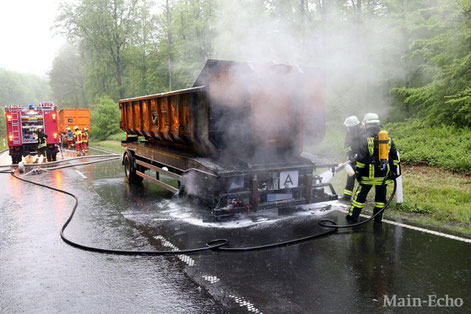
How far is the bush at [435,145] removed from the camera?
819 cm

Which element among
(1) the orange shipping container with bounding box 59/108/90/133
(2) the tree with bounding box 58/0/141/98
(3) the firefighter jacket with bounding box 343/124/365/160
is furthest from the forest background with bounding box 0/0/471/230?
(2) the tree with bounding box 58/0/141/98

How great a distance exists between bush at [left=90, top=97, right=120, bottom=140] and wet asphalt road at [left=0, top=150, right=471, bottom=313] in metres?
26.3

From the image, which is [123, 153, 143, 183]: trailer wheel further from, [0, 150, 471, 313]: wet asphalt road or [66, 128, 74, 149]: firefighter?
[66, 128, 74, 149]: firefighter

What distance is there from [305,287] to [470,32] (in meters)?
9.13

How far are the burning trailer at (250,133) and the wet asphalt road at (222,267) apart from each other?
50 centimetres

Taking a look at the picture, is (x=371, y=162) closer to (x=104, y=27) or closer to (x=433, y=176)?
(x=433, y=176)

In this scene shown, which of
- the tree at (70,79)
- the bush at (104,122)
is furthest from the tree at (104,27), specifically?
the tree at (70,79)

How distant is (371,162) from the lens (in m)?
5.36

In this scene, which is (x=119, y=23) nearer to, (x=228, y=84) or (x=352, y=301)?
(x=228, y=84)

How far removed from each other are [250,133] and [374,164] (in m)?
1.98

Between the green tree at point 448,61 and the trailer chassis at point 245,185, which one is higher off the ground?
the green tree at point 448,61

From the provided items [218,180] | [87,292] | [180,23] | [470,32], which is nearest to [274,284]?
[87,292]

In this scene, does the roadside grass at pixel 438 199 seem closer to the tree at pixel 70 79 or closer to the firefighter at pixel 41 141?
the firefighter at pixel 41 141

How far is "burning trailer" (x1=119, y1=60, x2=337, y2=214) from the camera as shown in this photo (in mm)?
5520
